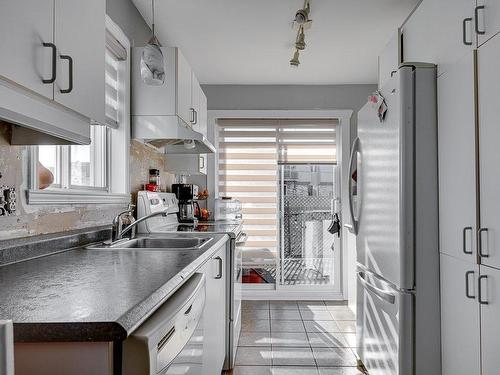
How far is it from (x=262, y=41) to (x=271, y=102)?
4.21 feet

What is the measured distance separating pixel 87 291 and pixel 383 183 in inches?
65.4

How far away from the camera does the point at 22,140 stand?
1.52 meters

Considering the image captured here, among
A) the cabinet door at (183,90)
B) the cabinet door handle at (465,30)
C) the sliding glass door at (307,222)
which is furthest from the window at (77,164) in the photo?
the sliding glass door at (307,222)

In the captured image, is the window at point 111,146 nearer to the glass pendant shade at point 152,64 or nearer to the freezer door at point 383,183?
the glass pendant shade at point 152,64

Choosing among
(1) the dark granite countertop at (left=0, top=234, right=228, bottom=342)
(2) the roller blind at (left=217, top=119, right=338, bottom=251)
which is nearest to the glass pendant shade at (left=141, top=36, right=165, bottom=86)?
(1) the dark granite countertop at (left=0, top=234, right=228, bottom=342)

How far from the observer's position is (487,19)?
5.17ft

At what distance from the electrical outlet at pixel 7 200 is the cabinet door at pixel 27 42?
0.49 m

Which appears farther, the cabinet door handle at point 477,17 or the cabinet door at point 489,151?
the cabinet door handle at point 477,17

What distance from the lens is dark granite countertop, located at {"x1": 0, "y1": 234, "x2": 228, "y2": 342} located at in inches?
29.9

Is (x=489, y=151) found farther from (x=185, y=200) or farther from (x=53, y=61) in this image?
(x=185, y=200)

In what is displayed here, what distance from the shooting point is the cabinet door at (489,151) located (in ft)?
4.88

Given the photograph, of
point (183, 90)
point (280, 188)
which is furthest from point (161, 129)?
point (280, 188)

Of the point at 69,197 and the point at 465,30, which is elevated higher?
the point at 465,30

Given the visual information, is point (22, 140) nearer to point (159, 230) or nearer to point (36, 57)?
point (36, 57)
